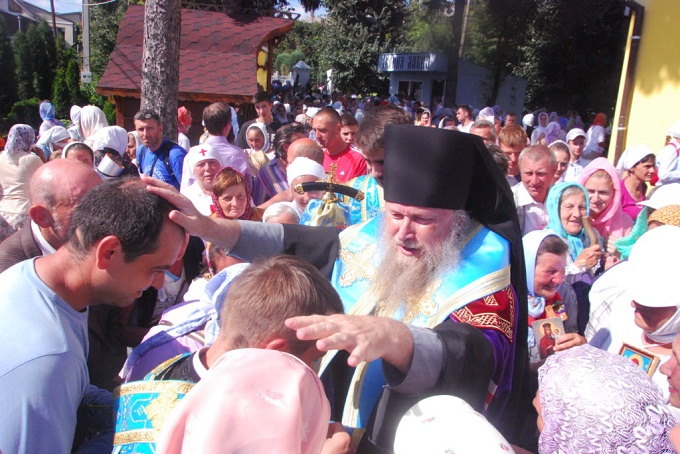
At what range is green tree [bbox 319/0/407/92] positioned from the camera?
1272 inches

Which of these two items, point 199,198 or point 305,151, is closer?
point 199,198

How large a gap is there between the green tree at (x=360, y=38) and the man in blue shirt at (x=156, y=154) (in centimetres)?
2817

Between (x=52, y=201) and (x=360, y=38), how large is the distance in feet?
104

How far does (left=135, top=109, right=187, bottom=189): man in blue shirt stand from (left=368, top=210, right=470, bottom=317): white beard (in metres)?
3.66

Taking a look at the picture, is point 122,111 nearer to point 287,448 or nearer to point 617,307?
point 617,307

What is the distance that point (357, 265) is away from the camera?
2.48m

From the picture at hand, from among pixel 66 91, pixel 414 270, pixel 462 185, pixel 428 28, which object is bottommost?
pixel 414 270

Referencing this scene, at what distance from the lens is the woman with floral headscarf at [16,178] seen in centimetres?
439

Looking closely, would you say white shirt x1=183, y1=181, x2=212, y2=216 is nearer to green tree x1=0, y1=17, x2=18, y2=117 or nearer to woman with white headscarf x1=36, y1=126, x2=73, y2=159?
woman with white headscarf x1=36, y1=126, x2=73, y2=159

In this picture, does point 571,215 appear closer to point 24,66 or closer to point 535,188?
point 535,188

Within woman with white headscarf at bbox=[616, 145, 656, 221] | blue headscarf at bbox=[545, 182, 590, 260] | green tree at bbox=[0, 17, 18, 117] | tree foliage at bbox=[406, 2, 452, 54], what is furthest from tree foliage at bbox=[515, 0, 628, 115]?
green tree at bbox=[0, 17, 18, 117]

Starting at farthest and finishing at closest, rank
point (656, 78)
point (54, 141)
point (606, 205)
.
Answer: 1. point (656, 78)
2. point (54, 141)
3. point (606, 205)

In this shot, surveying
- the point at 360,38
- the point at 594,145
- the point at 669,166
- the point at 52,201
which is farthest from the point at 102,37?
the point at 52,201

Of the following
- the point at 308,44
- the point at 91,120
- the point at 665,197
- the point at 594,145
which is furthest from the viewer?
the point at 308,44
